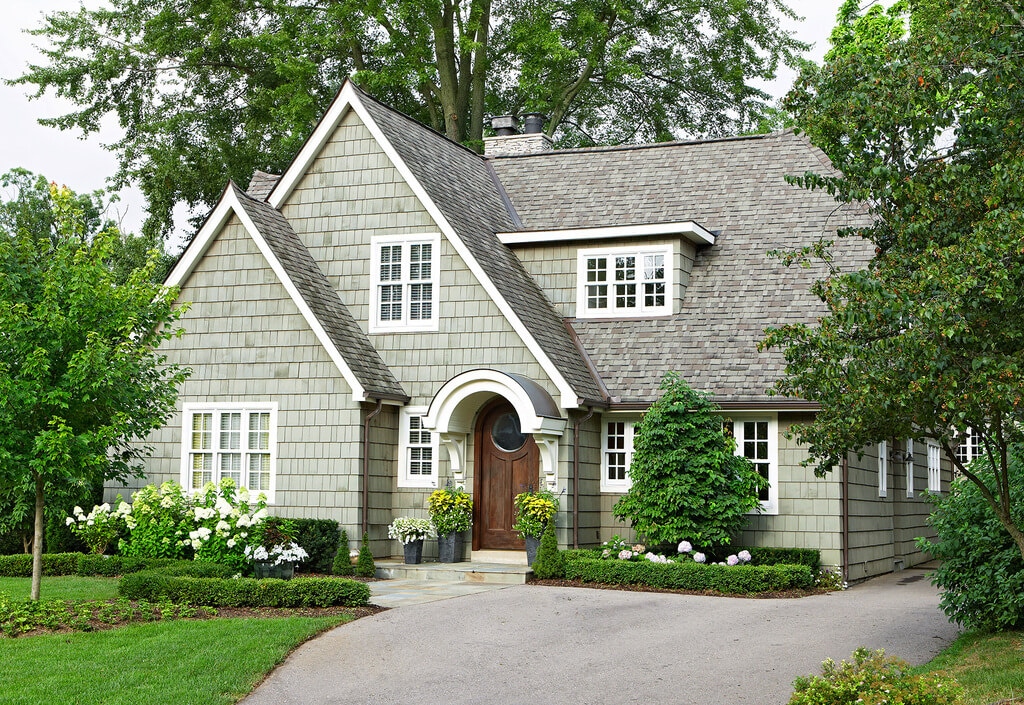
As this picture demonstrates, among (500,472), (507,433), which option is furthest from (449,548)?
(507,433)

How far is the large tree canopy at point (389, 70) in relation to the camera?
32.7 metres

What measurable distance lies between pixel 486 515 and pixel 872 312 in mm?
11109

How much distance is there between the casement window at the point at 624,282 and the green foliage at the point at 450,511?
13.1 ft

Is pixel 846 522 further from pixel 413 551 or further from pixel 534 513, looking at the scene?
pixel 413 551

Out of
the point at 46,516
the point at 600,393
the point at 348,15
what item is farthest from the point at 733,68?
the point at 46,516

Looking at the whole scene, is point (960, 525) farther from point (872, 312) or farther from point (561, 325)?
point (561, 325)

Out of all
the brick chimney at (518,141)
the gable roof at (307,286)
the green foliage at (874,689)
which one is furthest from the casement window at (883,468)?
the green foliage at (874,689)

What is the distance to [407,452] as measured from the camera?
19.7 m

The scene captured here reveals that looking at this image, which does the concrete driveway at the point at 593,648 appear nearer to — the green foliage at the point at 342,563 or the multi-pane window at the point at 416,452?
the green foliage at the point at 342,563

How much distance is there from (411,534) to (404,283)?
4.34m

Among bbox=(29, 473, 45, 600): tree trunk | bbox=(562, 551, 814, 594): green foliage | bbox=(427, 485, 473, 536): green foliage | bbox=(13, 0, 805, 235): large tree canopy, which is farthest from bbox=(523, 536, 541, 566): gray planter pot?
bbox=(13, 0, 805, 235): large tree canopy

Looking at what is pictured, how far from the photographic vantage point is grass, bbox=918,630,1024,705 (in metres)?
9.53

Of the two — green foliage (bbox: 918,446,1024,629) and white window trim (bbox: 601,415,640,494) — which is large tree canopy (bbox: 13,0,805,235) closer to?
white window trim (bbox: 601,415,640,494)

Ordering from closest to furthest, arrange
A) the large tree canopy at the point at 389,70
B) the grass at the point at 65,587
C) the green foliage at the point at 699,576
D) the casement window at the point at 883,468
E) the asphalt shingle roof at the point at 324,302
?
the grass at the point at 65,587, the green foliage at the point at 699,576, the asphalt shingle roof at the point at 324,302, the casement window at the point at 883,468, the large tree canopy at the point at 389,70
